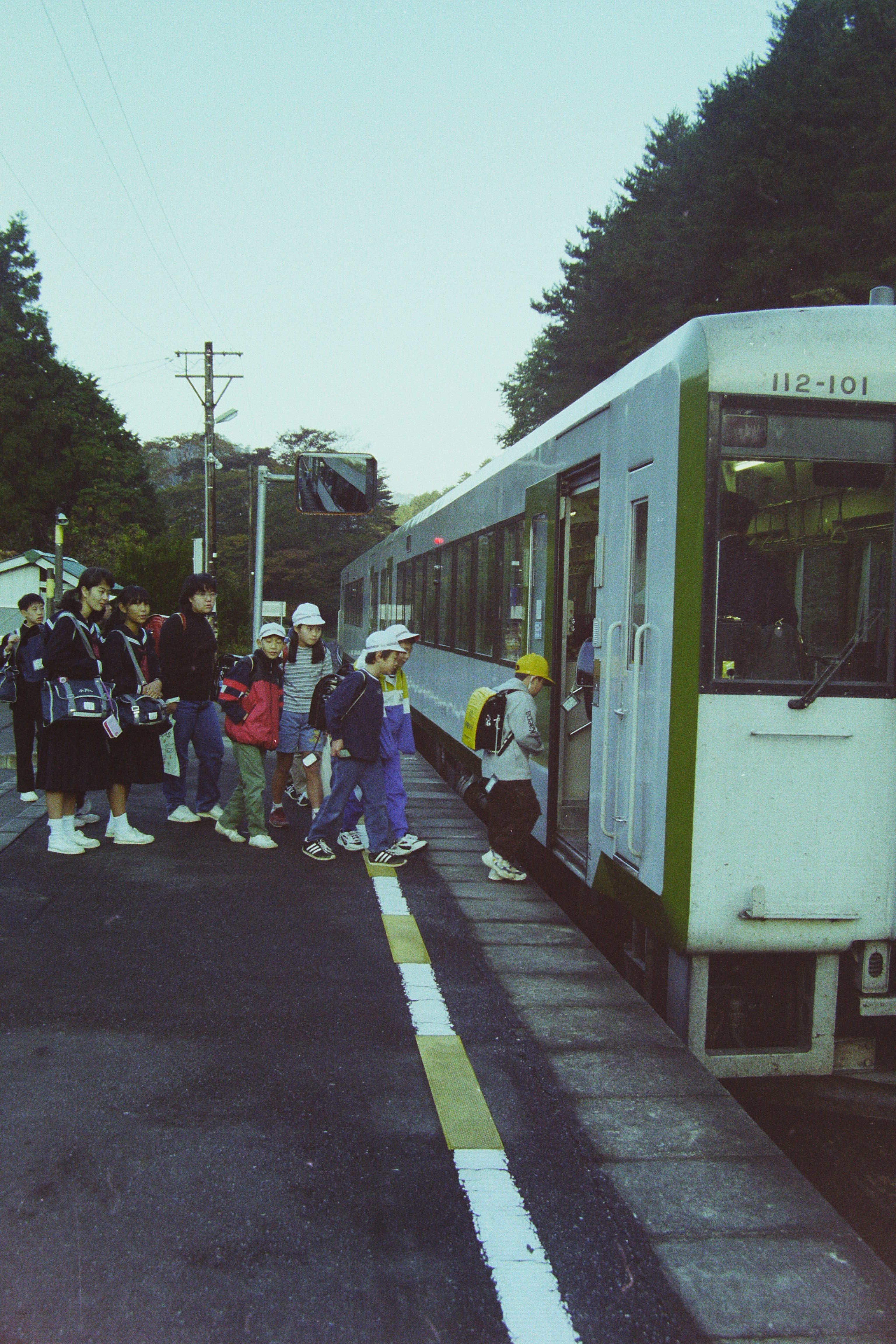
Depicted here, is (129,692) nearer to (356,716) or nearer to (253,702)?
(253,702)

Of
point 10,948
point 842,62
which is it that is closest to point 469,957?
point 10,948

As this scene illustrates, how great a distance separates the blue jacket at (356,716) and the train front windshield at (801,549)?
334 cm

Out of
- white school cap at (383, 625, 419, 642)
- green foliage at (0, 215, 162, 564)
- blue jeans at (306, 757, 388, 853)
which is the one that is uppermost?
green foliage at (0, 215, 162, 564)

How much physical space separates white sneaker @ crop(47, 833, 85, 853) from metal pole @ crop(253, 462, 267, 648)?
7889mm

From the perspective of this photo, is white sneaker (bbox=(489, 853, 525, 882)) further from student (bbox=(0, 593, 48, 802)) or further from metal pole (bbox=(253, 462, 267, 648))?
metal pole (bbox=(253, 462, 267, 648))

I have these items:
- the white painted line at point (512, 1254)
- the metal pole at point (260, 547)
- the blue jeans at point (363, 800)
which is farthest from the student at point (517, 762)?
the metal pole at point (260, 547)

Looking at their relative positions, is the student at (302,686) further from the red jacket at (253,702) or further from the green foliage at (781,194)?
the green foliage at (781,194)

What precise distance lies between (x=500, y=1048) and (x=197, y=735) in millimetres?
4670

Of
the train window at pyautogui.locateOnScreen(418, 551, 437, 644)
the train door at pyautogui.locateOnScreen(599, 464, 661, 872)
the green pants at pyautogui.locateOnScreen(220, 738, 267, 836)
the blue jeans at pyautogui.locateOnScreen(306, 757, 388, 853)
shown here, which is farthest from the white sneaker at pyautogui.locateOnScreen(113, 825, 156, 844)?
the train window at pyautogui.locateOnScreen(418, 551, 437, 644)

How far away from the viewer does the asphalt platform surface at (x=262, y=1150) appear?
2.86 m

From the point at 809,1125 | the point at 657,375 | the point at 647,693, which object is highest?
the point at 657,375

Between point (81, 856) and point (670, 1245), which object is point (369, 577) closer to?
point (81, 856)

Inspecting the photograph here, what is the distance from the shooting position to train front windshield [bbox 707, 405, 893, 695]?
4434 millimetres

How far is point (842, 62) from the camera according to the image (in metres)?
25.6
